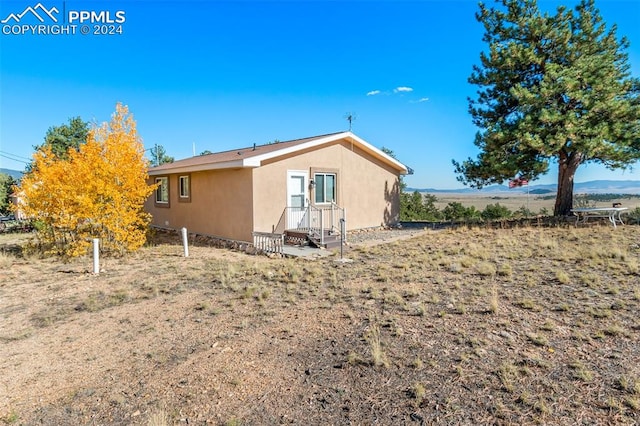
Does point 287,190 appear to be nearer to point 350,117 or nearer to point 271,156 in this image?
point 271,156

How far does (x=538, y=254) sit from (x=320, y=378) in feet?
23.0

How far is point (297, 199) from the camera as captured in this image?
39.1 ft

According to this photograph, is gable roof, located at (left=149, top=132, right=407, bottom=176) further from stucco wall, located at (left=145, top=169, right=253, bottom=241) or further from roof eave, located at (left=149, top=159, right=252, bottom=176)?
stucco wall, located at (left=145, top=169, right=253, bottom=241)

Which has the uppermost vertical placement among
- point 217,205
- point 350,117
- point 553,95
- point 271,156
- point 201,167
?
point 553,95

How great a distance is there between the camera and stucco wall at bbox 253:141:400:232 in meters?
11.0

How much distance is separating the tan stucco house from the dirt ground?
354 cm

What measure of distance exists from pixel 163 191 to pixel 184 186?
7.19ft

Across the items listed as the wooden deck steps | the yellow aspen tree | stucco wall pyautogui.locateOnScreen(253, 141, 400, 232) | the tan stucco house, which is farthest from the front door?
the yellow aspen tree

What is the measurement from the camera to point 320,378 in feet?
11.5

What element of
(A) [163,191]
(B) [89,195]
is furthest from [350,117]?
(A) [163,191]

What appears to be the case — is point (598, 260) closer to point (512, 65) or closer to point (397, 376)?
point (397, 376)

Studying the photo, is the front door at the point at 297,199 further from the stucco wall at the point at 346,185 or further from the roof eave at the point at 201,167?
the roof eave at the point at 201,167

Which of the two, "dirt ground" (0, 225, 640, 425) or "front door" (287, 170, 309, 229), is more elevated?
"front door" (287, 170, 309, 229)

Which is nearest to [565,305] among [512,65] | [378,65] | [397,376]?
[397,376]
